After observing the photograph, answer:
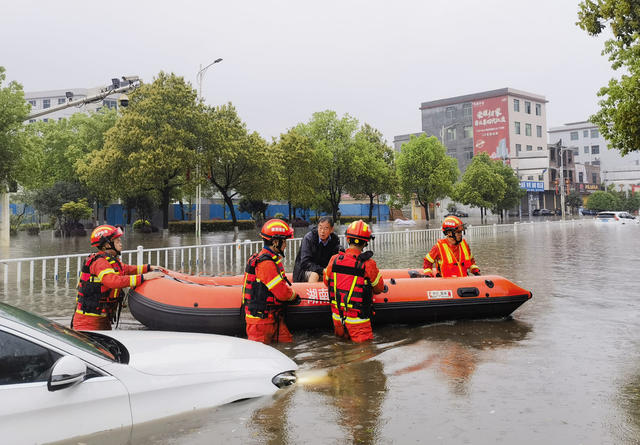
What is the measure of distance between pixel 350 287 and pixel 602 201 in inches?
2958

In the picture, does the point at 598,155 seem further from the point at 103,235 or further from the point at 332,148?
the point at 103,235

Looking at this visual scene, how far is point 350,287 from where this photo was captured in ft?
19.8

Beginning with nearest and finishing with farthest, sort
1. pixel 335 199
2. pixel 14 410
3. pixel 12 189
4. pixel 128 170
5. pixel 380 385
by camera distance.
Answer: pixel 14 410 < pixel 380 385 < pixel 12 189 < pixel 128 170 < pixel 335 199

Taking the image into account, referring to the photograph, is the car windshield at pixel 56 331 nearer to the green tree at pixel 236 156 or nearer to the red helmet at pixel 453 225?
the red helmet at pixel 453 225

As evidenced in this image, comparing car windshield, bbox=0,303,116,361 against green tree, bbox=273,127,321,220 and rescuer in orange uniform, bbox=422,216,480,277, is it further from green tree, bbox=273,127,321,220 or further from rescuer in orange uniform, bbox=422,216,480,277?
green tree, bbox=273,127,321,220

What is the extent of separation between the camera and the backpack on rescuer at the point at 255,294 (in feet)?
19.5

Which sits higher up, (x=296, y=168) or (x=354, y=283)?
(x=296, y=168)

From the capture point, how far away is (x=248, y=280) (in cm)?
601

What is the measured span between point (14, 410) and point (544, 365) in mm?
4784

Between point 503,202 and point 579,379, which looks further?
point 503,202

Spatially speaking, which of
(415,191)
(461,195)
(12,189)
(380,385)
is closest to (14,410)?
(380,385)

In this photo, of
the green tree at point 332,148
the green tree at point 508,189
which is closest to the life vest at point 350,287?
the green tree at point 332,148

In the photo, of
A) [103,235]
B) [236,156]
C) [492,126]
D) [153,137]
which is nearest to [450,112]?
[492,126]

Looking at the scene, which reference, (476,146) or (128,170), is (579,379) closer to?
(128,170)
